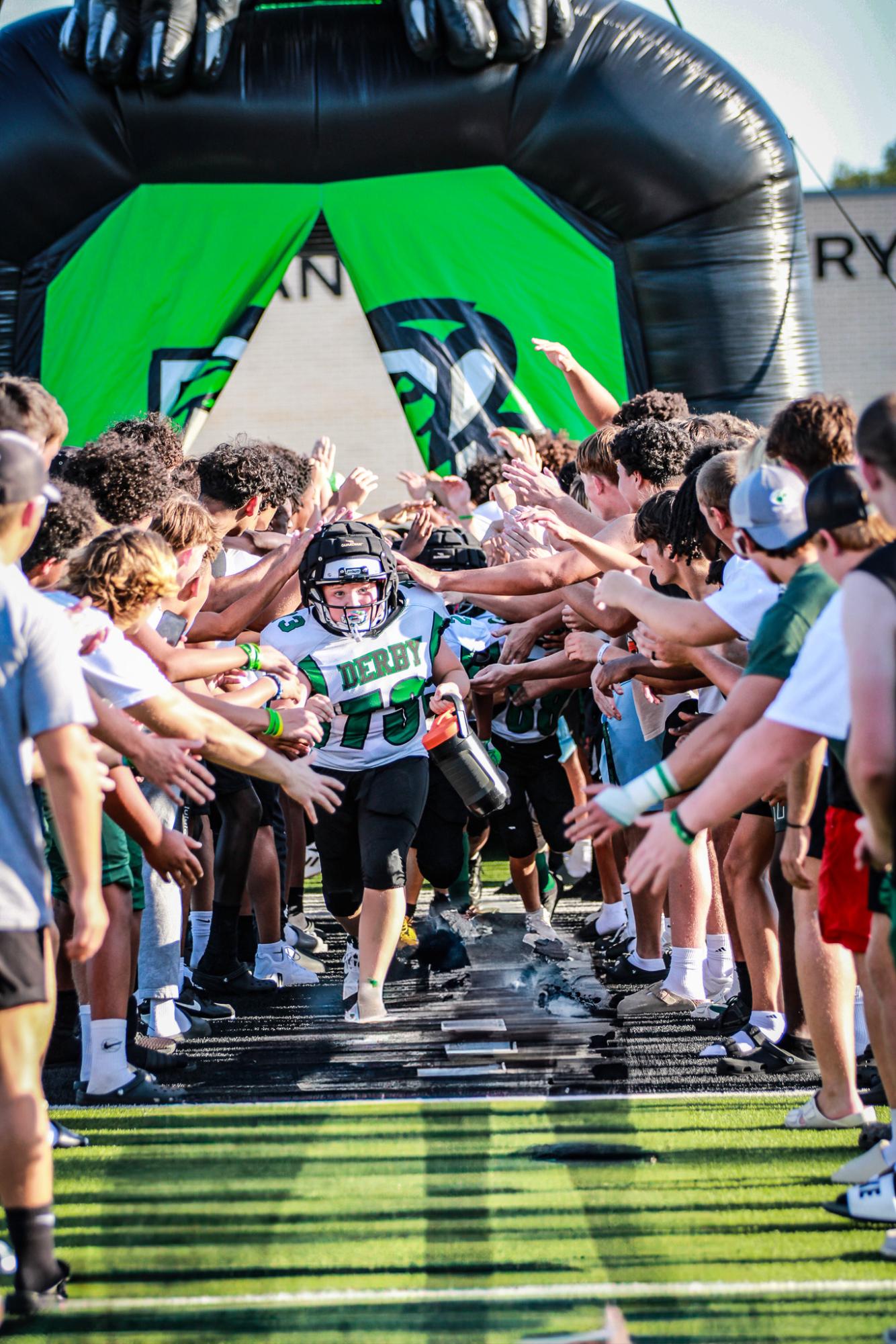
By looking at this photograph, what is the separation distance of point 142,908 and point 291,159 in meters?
5.90

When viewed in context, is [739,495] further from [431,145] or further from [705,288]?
[431,145]

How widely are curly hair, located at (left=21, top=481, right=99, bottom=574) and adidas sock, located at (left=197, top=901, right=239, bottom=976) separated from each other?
2.03 metres

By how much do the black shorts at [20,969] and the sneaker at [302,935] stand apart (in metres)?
3.51

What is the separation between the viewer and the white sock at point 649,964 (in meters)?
5.54

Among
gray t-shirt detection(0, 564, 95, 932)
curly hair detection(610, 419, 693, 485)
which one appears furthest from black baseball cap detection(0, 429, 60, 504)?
curly hair detection(610, 419, 693, 485)

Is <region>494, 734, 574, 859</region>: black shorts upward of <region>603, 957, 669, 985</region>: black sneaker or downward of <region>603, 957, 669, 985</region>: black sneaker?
upward

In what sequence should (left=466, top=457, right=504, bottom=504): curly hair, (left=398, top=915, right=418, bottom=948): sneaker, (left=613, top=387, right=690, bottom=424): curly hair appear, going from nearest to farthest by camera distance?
1. (left=613, top=387, right=690, bottom=424): curly hair
2. (left=398, top=915, right=418, bottom=948): sneaker
3. (left=466, top=457, right=504, bottom=504): curly hair

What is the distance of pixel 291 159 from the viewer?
8836mm

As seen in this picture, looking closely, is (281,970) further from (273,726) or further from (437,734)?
(273,726)

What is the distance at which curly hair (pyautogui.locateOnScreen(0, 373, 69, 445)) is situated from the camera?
11.6 ft

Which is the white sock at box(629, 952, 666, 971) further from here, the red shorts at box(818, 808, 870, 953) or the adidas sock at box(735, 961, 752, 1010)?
the red shorts at box(818, 808, 870, 953)

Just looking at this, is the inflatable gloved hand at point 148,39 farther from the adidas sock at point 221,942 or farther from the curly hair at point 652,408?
the adidas sock at point 221,942

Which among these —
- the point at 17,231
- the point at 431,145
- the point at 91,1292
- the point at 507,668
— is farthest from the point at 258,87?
the point at 91,1292

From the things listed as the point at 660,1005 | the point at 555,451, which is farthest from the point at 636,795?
the point at 555,451
